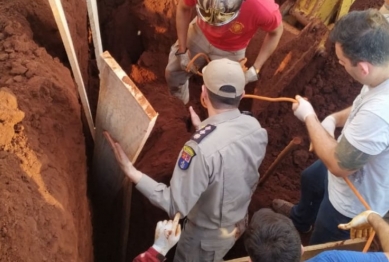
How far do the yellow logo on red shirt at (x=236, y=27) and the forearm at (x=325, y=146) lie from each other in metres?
1.04

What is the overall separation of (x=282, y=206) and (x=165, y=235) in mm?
1784

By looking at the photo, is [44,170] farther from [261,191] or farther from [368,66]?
[261,191]

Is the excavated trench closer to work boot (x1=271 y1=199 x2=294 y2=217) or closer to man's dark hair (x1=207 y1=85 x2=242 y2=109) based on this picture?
work boot (x1=271 y1=199 x2=294 y2=217)

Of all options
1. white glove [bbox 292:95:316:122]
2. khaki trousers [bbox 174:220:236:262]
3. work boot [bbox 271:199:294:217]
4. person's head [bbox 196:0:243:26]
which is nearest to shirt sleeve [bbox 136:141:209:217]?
khaki trousers [bbox 174:220:236:262]

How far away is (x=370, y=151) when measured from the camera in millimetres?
2604

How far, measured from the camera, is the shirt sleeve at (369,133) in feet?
8.39

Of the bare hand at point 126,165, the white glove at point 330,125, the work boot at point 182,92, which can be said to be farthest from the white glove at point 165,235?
the work boot at point 182,92

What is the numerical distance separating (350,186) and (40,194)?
178 centimetres

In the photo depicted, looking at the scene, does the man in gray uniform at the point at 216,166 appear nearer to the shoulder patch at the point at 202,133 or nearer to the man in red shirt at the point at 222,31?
the shoulder patch at the point at 202,133

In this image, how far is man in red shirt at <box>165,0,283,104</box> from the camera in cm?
357

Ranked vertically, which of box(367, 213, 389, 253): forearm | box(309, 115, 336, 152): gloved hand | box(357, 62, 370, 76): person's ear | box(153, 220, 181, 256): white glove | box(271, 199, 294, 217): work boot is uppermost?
box(357, 62, 370, 76): person's ear

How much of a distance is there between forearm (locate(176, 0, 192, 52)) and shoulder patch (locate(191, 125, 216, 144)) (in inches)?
55.0

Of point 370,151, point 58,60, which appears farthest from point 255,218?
point 58,60

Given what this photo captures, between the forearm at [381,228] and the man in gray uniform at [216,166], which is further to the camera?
the man in gray uniform at [216,166]
